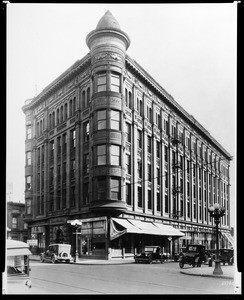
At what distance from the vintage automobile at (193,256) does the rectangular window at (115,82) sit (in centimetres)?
1246

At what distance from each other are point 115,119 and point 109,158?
9.84 ft

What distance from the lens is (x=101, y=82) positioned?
2997cm

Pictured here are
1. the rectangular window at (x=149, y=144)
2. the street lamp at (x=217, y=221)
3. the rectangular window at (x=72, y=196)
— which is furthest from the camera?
the rectangular window at (x=149, y=144)

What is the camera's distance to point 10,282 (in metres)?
13.6

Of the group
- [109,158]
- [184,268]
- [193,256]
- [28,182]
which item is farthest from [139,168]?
[184,268]

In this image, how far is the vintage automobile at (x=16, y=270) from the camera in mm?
13277

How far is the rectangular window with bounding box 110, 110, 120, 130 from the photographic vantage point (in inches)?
1203

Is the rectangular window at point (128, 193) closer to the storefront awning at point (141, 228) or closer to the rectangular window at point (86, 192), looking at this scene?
the storefront awning at point (141, 228)

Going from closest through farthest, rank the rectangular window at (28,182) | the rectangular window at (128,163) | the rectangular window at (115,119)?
the rectangular window at (28,182) < the rectangular window at (115,119) < the rectangular window at (128,163)

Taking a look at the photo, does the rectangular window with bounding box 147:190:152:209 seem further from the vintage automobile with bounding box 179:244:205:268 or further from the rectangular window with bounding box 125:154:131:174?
the vintage automobile with bounding box 179:244:205:268

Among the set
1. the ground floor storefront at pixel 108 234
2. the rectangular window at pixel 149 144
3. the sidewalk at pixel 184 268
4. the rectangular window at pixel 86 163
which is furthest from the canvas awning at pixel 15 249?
the rectangular window at pixel 149 144

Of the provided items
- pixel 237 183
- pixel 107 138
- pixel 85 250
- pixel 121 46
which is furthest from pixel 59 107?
pixel 237 183

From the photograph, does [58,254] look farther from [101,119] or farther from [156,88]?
[156,88]
